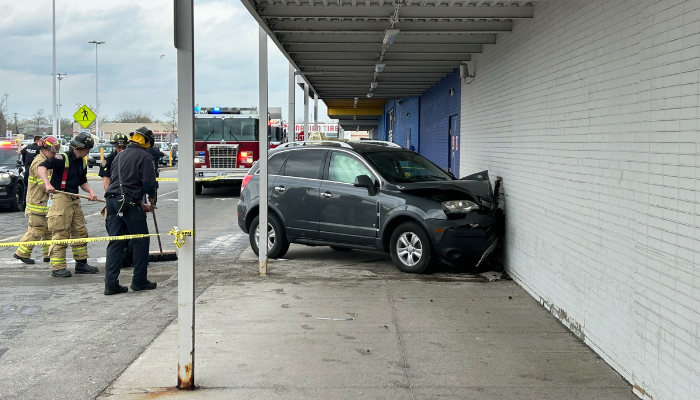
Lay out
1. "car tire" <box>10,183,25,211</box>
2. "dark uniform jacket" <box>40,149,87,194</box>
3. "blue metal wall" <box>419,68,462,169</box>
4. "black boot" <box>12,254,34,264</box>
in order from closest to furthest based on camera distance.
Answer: "dark uniform jacket" <box>40,149,87,194</box>, "black boot" <box>12,254,34,264</box>, "blue metal wall" <box>419,68,462,169</box>, "car tire" <box>10,183,25,211</box>

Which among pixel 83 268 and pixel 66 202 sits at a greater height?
pixel 66 202

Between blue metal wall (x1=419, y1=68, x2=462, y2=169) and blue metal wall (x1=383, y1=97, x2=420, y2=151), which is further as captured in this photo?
blue metal wall (x1=383, y1=97, x2=420, y2=151)

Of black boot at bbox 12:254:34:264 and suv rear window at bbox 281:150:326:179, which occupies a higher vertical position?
suv rear window at bbox 281:150:326:179

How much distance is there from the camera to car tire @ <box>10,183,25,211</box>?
17.8 meters

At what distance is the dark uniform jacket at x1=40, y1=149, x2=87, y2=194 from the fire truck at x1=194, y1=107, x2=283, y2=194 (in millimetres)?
13332

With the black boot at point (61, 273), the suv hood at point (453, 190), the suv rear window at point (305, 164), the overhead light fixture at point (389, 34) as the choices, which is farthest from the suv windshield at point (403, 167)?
the black boot at point (61, 273)

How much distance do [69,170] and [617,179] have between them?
6.96 metres

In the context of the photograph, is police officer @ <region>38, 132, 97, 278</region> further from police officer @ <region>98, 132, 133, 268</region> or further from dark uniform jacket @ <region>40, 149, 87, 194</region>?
police officer @ <region>98, 132, 133, 268</region>

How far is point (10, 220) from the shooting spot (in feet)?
52.7

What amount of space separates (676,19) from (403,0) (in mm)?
4051

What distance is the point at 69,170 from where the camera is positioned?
946 cm

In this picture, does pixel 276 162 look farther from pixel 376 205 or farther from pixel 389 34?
pixel 389 34

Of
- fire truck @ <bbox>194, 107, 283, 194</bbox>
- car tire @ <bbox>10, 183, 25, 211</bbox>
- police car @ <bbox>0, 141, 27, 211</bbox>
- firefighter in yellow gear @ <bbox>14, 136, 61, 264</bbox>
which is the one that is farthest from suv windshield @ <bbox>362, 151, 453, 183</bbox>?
fire truck @ <bbox>194, 107, 283, 194</bbox>

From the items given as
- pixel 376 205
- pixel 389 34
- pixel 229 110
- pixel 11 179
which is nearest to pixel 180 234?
pixel 376 205
